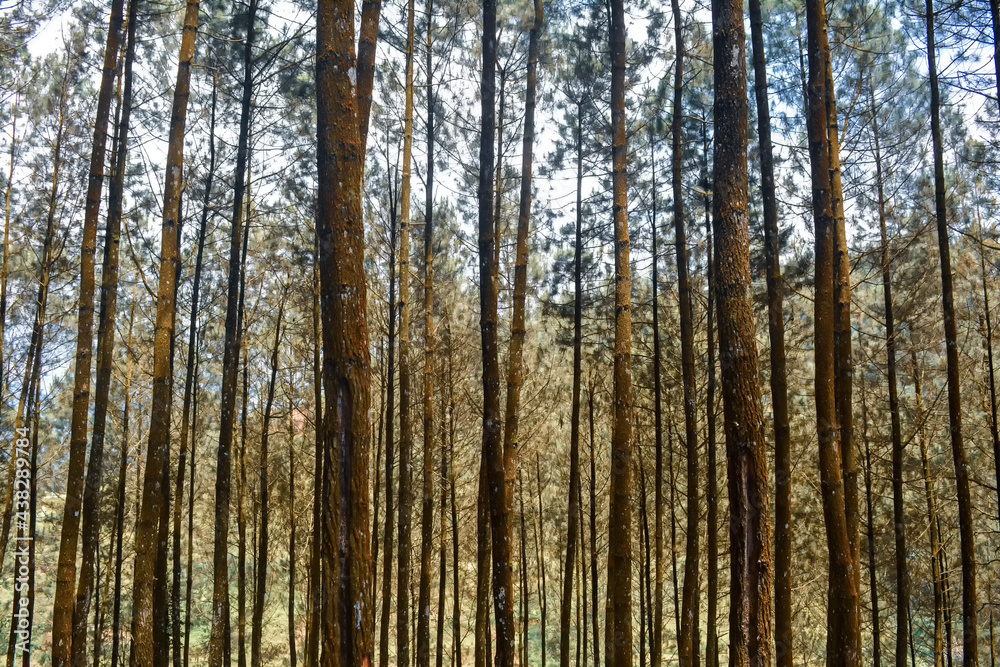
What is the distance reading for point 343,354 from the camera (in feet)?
11.8

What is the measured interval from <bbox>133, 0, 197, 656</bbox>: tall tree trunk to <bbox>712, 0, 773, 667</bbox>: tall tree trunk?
5.07m

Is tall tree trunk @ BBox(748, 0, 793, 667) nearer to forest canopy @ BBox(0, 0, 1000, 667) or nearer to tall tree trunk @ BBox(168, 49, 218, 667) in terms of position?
forest canopy @ BBox(0, 0, 1000, 667)

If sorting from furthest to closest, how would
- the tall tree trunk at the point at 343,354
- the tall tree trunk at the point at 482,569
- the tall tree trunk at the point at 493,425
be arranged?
the tall tree trunk at the point at 482,569, the tall tree trunk at the point at 493,425, the tall tree trunk at the point at 343,354

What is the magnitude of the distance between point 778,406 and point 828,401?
1.85 ft

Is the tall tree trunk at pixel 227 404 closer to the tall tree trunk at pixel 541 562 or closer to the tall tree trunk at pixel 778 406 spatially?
the tall tree trunk at pixel 778 406

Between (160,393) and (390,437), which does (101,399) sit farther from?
(390,437)

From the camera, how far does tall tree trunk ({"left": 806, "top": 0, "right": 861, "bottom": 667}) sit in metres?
5.98

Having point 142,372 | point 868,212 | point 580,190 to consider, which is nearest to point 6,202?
point 142,372

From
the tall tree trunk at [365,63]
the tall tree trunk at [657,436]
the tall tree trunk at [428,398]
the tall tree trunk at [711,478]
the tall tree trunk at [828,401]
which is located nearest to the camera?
the tall tree trunk at [365,63]

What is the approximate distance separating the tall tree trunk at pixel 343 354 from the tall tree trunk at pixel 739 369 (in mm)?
2484

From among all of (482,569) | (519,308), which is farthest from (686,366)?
(482,569)

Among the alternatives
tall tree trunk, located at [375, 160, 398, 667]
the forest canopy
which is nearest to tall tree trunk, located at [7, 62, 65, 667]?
the forest canopy

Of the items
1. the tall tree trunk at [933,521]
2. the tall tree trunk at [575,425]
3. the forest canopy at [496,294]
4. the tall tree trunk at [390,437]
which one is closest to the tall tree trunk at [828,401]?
the forest canopy at [496,294]

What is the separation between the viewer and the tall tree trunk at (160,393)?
5.61 m
